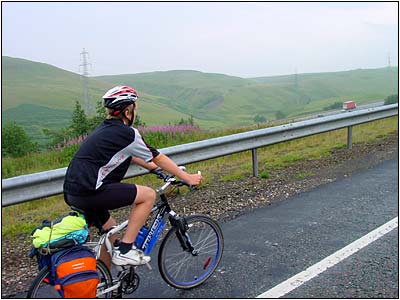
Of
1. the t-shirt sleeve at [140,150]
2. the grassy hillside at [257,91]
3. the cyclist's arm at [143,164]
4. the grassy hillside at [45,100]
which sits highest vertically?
the t-shirt sleeve at [140,150]

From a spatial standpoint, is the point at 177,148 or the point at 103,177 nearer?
the point at 103,177

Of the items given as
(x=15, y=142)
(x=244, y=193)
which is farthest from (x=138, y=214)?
(x=15, y=142)

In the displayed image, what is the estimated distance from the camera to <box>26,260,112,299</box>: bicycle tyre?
342 cm

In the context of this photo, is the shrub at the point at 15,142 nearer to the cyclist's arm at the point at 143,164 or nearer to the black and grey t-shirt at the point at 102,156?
the cyclist's arm at the point at 143,164

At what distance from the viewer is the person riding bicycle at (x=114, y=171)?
11.9 ft

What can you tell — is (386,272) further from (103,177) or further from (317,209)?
(103,177)

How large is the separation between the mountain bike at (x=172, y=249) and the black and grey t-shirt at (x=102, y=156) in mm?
457

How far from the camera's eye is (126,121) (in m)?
3.81

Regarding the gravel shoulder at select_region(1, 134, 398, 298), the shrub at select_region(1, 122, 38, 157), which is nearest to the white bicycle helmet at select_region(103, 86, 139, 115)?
the gravel shoulder at select_region(1, 134, 398, 298)

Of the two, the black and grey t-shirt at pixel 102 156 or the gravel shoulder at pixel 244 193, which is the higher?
the black and grey t-shirt at pixel 102 156

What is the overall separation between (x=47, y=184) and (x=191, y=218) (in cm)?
203

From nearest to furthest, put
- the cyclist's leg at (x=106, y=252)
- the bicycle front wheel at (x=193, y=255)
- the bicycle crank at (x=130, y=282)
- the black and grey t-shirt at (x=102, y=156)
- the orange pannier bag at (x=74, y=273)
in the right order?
the orange pannier bag at (x=74, y=273)
the black and grey t-shirt at (x=102, y=156)
the cyclist's leg at (x=106, y=252)
the bicycle crank at (x=130, y=282)
the bicycle front wheel at (x=193, y=255)

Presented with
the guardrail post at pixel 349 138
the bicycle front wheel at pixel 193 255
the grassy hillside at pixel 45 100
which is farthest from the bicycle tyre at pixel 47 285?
the guardrail post at pixel 349 138

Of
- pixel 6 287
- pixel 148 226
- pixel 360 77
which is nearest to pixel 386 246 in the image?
pixel 148 226
